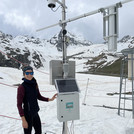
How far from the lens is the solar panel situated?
11.0 ft

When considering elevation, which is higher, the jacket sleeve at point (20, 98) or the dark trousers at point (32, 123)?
the jacket sleeve at point (20, 98)

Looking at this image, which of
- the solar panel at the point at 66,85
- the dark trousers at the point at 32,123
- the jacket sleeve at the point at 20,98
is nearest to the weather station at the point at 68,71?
the solar panel at the point at 66,85

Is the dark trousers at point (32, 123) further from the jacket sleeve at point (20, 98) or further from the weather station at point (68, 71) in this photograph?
the weather station at point (68, 71)

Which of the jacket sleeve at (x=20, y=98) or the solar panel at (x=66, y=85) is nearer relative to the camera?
the jacket sleeve at (x=20, y=98)

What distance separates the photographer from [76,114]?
11.7 ft

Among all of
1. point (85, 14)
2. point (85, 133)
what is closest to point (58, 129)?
point (85, 133)

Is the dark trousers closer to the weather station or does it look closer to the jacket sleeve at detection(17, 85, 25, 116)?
the jacket sleeve at detection(17, 85, 25, 116)

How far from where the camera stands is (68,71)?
364cm

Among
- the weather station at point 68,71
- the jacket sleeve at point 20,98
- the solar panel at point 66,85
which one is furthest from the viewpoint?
the solar panel at point 66,85

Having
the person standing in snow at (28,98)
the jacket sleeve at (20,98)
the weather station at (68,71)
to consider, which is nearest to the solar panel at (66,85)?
the weather station at (68,71)

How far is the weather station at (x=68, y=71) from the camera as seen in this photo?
9.99 feet

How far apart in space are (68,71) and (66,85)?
1.37 feet

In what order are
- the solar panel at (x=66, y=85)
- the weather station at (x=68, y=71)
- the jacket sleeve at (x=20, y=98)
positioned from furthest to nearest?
the solar panel at (x=66, y=85), the weather station at (x=68, y=71), the jacket sleeve at (x=20, y=98)

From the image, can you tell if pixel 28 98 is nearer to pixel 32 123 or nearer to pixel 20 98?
pixel 20 98
